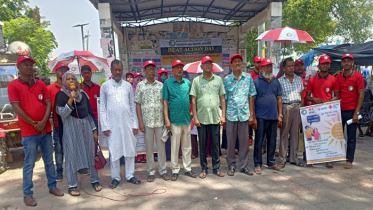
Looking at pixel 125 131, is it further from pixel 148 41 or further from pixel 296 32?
pixel 148 41

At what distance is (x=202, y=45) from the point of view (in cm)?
1152

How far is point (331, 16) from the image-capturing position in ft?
52.7

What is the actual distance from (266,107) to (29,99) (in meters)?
3.64

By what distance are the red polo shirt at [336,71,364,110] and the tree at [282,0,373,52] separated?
10822 mm

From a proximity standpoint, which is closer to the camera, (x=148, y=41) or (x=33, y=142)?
(x=33, y=142)

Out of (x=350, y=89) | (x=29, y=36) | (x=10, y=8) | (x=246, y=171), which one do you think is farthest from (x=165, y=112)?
(x=10, y=8)

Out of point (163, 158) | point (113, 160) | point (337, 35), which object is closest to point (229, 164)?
point (163, 158)

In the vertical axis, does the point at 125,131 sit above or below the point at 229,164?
above

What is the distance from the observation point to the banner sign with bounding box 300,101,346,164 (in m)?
4.55

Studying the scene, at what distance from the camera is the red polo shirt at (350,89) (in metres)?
4.51

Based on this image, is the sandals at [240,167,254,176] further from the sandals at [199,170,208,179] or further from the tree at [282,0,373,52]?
the tree at [282,0,373,52]

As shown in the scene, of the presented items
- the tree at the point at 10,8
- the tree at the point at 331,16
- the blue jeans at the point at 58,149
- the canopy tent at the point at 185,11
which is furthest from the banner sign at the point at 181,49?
the tree at the point at 10,8

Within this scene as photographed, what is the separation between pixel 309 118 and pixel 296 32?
1.85 meters

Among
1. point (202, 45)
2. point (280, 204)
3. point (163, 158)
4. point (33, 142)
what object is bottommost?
point (280, 204)
